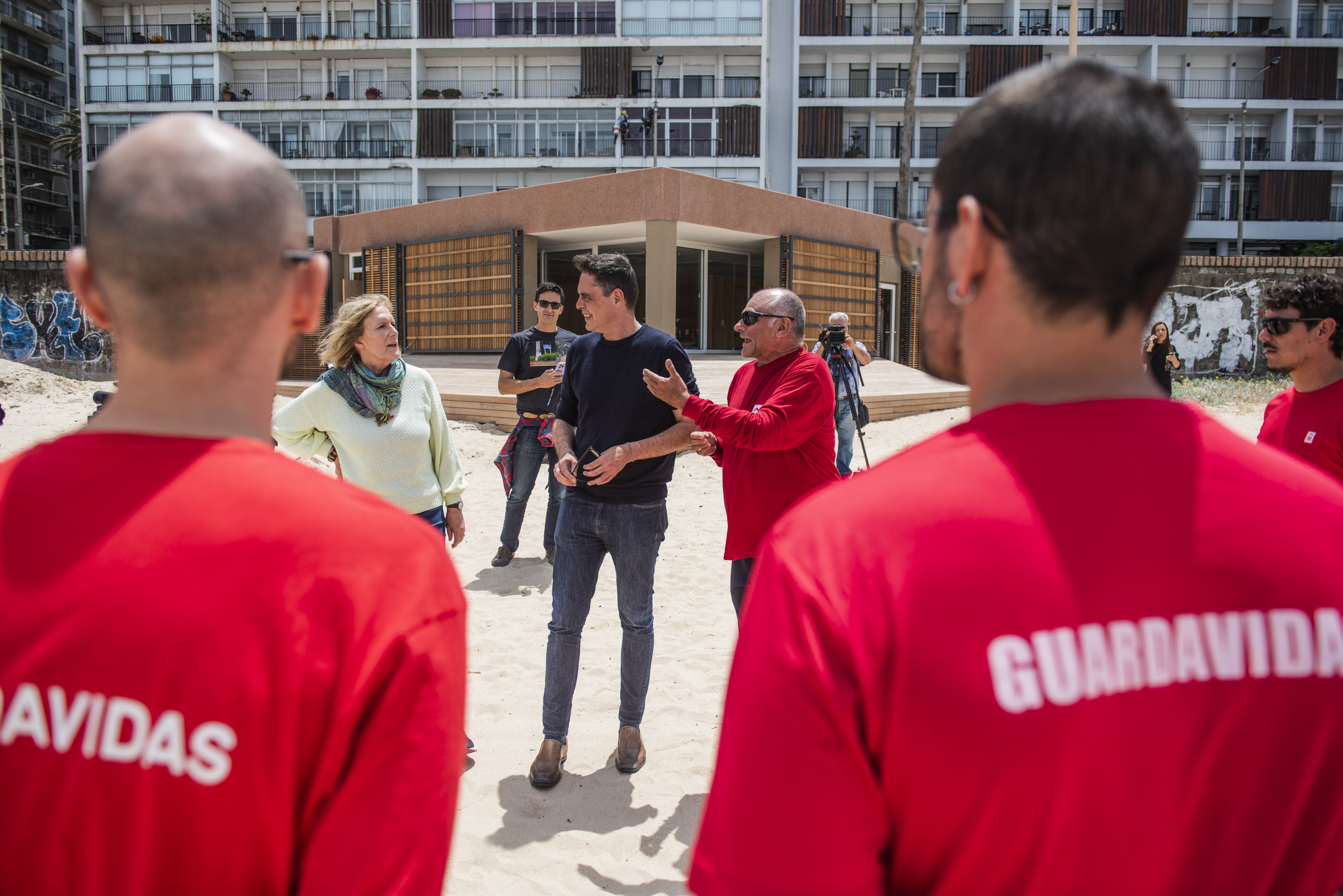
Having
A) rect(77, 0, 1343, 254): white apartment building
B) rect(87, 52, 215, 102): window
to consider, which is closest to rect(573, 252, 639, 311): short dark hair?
rect(77, 0, 1343, 254): white apartment building

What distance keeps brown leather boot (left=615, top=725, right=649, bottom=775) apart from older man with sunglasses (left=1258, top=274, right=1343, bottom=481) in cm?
283

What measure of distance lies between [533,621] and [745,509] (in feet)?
7.48

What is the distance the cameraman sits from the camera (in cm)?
795

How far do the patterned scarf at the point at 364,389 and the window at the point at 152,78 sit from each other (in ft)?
133

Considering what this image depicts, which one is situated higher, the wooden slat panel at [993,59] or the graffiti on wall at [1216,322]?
the wooden slat panel at [993,59]

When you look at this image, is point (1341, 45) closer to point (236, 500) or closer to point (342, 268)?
point (342, 268)

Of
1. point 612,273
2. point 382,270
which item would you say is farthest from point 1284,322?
point 382,270

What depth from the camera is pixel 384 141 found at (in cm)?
3575

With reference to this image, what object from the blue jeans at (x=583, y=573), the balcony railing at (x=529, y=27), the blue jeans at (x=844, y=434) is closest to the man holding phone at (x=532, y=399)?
the blue jeans at (x=583, y=573)

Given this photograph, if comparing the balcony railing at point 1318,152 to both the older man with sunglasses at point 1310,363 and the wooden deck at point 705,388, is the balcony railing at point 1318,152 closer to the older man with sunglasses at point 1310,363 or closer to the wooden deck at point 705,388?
the wooden deck at point 705,388

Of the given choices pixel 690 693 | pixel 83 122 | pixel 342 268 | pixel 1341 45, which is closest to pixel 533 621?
pixel 690 693

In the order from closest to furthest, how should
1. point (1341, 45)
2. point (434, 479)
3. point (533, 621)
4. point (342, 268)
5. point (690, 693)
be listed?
1. point (434, 479)
2. point (690, 693)
3. point (533, 621)
4. point (342, 268)
5. point (1341, 45)

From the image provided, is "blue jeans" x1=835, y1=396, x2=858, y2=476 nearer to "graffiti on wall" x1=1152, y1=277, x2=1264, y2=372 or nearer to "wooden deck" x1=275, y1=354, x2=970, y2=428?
"wooden deck" x1=275, y1=354, x2=970, y2=428

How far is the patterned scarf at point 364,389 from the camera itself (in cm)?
362
